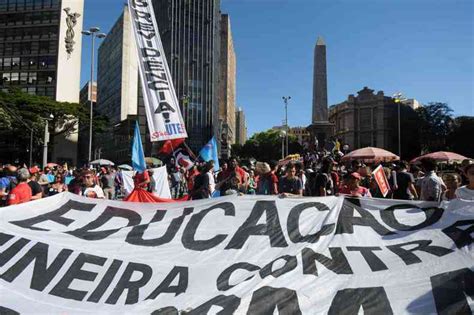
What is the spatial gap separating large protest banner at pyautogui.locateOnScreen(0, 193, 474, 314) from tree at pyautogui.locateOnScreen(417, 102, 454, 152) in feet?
285

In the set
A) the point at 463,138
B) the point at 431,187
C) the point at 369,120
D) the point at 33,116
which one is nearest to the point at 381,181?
the point at 431,187

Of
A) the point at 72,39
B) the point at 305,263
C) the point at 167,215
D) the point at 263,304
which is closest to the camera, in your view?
the point at 263,304

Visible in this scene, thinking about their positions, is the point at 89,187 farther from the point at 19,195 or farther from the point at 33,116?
the point at 33,116

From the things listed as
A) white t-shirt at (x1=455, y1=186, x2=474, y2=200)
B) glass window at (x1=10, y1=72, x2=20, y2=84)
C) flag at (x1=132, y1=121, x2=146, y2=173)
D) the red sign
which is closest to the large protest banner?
white t-shirt at (x1=455, y1=186, x2=474, y2=200)

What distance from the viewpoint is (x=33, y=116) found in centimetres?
5097

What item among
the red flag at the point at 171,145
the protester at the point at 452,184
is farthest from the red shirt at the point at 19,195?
the protester at the point at 452,184

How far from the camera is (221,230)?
514cm

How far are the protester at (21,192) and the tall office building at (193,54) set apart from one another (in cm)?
7608

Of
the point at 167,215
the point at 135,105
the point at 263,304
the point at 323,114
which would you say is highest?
the point at 135,105

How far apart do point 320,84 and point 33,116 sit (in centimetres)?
3483

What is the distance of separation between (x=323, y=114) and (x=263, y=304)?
1758 inches

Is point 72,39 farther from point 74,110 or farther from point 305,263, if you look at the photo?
point 305,263

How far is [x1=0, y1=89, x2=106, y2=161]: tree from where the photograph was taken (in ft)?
165

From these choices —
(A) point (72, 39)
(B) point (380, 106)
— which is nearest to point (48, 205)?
(A) point (72, 39)
